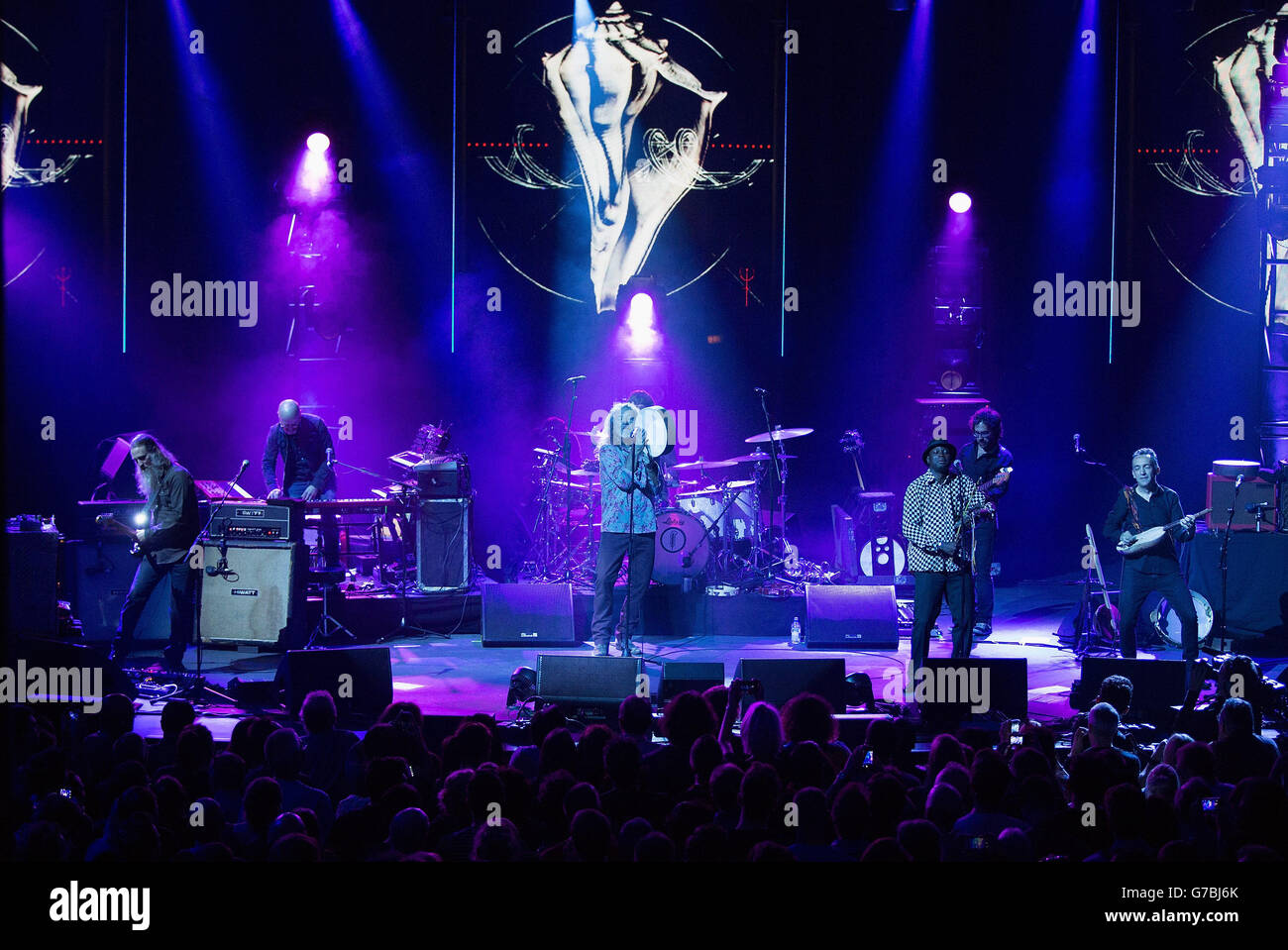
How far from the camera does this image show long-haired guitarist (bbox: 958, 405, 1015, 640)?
12.1 metres

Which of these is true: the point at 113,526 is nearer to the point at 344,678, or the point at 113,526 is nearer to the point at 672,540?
the point at 344,678

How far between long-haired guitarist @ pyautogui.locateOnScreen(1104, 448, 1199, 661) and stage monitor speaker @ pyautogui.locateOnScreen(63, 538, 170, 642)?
8.20 meters

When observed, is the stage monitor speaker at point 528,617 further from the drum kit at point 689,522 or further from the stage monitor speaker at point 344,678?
the stage monitor speaker at point 344,678

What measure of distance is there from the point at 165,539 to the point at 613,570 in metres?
3.55

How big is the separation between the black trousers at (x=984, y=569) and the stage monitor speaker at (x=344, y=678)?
615cm

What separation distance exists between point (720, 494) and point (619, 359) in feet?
9.05

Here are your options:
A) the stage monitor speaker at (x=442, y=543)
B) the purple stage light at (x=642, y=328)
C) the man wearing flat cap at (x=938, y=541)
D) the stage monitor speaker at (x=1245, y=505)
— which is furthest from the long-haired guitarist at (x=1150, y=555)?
the purple stage light at (x=642, y=328)

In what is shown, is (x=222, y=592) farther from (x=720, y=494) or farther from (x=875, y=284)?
(x=875, y=284)

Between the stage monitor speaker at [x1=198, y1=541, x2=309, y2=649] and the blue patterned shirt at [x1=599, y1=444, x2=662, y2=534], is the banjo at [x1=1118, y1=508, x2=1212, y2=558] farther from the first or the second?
the stage monitor speaker at [x1=198, y1=541, x2=309, y2=649]

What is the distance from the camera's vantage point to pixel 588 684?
26.7 feet

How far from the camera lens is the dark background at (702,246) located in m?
14.4

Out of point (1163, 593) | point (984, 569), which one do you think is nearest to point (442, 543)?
point (984, 569)
